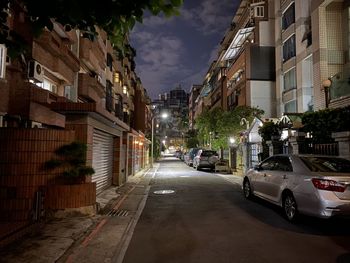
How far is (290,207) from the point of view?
840 cm

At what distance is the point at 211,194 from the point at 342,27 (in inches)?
569

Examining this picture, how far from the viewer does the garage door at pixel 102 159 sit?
12891 mm

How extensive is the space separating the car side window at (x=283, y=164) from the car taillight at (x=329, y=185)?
1.42 metres

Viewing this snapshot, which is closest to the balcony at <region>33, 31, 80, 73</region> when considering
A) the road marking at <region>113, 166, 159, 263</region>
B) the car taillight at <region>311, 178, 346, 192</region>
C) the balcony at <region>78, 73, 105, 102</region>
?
the balcony at <region>78, 73, 105, 102</region>

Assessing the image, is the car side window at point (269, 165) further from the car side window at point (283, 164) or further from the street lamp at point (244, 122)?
the street lamp at point (244, 122)

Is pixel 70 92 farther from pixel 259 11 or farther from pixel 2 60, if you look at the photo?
pixel 259 11

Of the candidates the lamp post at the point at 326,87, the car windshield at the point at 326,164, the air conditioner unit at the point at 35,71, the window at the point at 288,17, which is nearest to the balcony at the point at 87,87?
the air conditioner unit at the point at 35,71

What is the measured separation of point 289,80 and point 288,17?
5.49 m

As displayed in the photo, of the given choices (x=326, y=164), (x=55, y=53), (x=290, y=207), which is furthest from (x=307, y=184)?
(x=55, y=53)

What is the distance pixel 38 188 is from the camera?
841 cm

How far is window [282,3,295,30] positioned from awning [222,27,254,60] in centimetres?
482

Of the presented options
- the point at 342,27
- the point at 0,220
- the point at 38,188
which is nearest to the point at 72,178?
the point at 38,188

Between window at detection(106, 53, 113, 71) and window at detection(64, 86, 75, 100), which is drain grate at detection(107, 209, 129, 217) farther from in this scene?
window at detection(106, 53, 113, 71)

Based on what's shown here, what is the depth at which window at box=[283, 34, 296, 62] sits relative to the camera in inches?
1056
